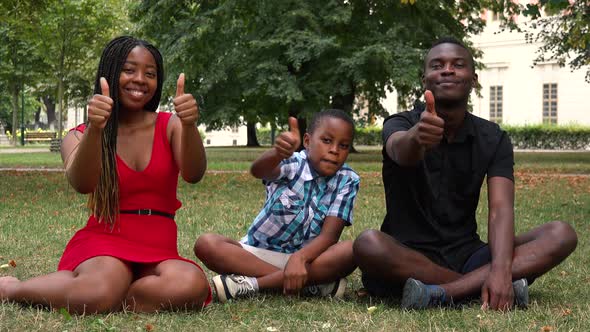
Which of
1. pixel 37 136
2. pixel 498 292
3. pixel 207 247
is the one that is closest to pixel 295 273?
pixel 207 247

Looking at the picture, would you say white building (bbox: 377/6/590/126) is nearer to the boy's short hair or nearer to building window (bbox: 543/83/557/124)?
building window (bbox: 543/83/557/124)

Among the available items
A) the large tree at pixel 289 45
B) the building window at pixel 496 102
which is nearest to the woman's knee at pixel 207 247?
the large tree at pixel 289 45

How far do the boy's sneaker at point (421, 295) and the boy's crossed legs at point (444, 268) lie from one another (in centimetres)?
5

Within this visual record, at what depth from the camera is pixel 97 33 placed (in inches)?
1282

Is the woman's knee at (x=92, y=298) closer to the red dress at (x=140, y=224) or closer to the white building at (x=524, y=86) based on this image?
the red dress at (x=140, y=224)

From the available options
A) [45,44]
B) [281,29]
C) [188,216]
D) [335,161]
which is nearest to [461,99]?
[335,161]

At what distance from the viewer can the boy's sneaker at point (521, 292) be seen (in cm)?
410

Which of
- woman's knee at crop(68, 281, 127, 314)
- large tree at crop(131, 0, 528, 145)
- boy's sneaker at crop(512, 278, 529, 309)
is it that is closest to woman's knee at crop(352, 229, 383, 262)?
boy's sneaker at crop(512, 278, 529, 309)

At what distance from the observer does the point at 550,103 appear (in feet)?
169

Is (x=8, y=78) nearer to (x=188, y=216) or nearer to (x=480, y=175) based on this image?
(x=188, y=216)

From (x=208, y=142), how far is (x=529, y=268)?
2459 inches

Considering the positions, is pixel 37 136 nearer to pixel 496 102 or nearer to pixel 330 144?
pixel 496 102

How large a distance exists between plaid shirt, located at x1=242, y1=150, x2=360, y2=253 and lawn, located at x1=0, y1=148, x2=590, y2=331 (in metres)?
0.41

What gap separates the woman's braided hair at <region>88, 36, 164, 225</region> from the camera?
4.14 metres
